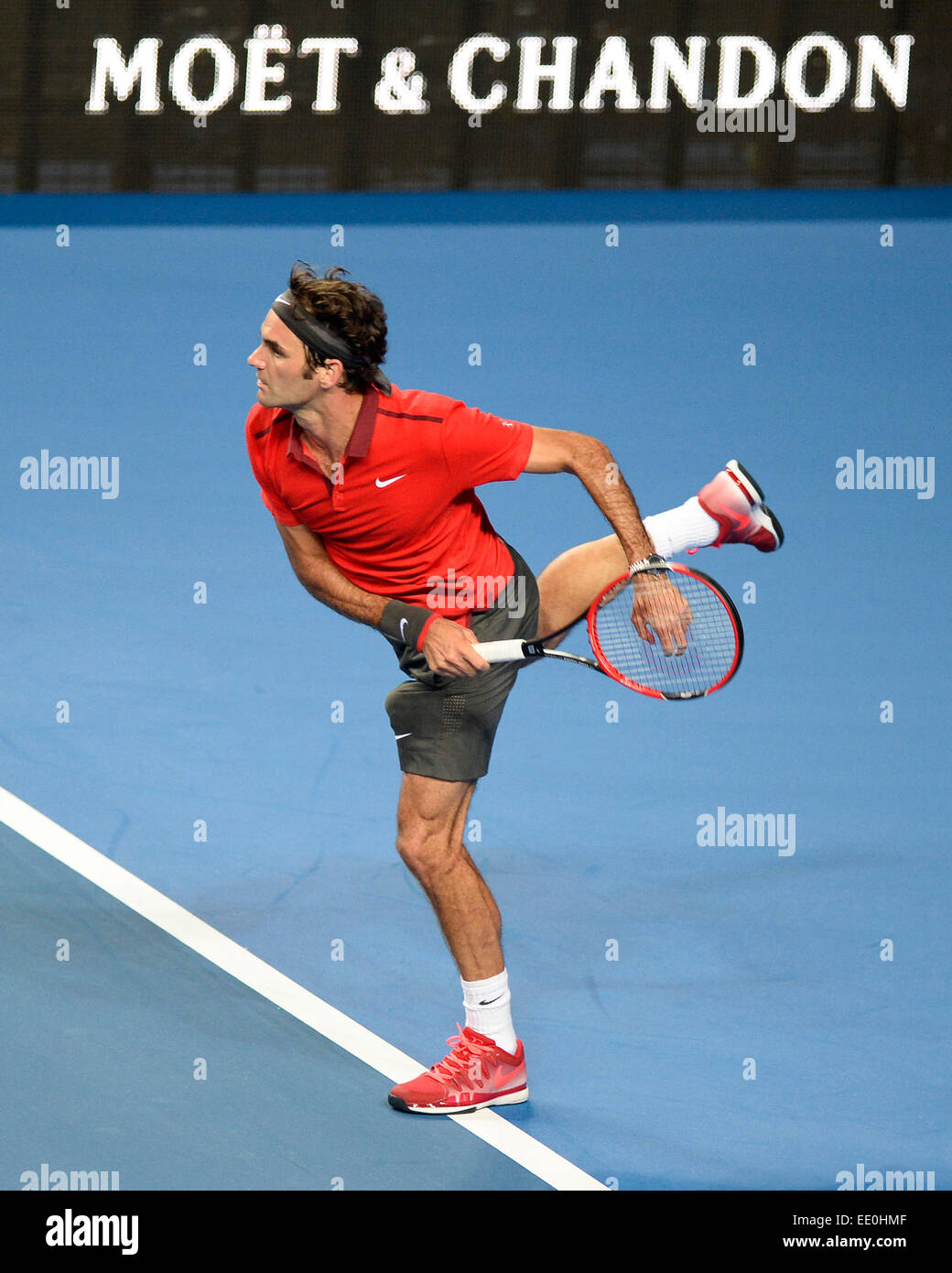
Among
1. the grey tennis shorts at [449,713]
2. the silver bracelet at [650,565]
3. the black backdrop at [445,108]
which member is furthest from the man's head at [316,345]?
the black backdrop at [445,108]

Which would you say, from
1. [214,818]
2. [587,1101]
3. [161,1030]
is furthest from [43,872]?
[587,1101]

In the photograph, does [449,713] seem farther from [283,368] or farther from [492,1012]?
[283,368]

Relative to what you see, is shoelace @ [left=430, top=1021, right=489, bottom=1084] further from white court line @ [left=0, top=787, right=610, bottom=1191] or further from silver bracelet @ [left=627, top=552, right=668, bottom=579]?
silver bracelet @ [left=627, top=552, right=668, bottom=579]

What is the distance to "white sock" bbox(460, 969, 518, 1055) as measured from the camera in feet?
13.9

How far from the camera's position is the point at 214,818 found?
18.7ft

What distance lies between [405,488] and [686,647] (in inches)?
33.5

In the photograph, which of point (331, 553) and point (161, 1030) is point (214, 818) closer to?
point (161, 1030)

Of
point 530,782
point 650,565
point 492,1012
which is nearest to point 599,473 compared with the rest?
point 650,565

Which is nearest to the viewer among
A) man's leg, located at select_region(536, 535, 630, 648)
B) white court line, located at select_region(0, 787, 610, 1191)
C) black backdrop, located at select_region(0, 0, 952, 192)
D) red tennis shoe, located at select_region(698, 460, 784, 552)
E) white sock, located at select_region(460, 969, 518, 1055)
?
white court line, located at select_region(0, 787, 610, 1191)

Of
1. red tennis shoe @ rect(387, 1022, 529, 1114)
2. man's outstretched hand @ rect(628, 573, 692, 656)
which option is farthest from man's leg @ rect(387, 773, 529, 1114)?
man's outstretched hand @ rect(628, 573, 692, 656)

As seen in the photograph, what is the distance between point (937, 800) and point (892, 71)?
905 cm

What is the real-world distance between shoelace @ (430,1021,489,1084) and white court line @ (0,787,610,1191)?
0.10 m

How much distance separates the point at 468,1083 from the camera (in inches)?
165

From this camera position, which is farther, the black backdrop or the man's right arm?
the black backdrop
